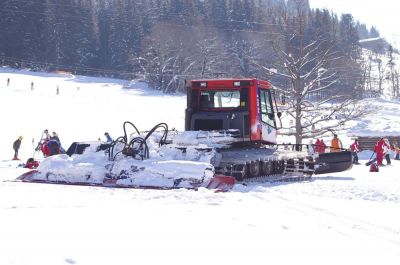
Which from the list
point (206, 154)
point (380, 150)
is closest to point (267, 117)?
point (206, 154)

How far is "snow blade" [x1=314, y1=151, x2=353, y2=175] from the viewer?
14172mm

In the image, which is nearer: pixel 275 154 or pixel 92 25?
pixel 275 154

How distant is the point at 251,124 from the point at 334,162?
2.96 meters

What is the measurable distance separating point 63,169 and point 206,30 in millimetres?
82513

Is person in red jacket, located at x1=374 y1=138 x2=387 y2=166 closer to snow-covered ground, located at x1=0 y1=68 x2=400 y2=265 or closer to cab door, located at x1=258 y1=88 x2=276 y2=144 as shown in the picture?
cab door, located at x1=258 y1=88 x2=276 y2=144

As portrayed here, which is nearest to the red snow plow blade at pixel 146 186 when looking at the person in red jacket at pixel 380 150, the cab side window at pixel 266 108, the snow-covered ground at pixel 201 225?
the snow-covered ground at pixel 201 225

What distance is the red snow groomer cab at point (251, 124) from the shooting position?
1279 cm

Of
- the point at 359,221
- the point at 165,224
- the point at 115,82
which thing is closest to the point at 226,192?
the point at 359,221

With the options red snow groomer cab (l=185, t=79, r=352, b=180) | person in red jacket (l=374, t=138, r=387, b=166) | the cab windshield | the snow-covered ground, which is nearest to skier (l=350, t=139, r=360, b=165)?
person in red jacket (l=374, t=138, r=387, b=166)

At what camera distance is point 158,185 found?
401 inches

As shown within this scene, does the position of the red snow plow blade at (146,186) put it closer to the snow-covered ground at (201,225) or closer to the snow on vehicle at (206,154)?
the snow on vehicle at (206,154)

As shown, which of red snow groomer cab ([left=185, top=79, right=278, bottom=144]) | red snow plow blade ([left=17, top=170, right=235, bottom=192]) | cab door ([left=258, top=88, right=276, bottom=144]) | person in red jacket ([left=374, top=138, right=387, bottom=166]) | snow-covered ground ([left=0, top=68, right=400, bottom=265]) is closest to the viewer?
snow-covered ground ([left=0, top=68, right=400, bottom=265])

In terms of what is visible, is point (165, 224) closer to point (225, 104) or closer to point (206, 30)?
point (225, 104)

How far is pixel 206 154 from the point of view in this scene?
35.4 ft
